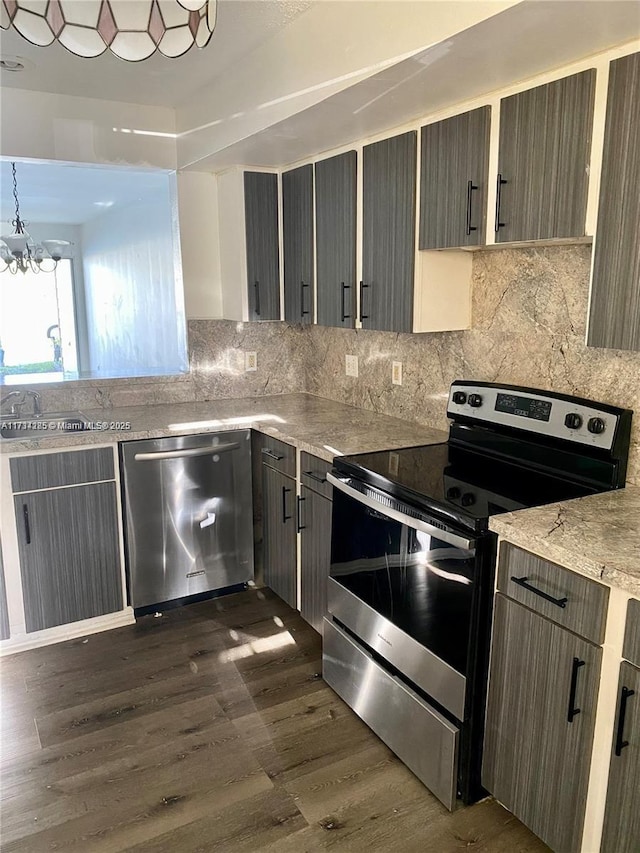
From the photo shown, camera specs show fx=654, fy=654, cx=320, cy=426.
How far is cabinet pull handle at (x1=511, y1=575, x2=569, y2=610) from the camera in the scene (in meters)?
1.57

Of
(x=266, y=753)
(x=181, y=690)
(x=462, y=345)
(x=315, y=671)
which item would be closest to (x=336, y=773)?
(x=266, y=753)

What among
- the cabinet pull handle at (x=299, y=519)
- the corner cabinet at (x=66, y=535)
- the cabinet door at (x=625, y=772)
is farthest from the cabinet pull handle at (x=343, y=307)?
the cabinet door at (x=625, y=772)

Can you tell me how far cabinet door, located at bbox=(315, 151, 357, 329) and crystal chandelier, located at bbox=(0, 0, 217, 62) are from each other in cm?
152

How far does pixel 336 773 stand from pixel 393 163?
217 centimetres

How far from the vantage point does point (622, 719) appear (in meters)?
1.46

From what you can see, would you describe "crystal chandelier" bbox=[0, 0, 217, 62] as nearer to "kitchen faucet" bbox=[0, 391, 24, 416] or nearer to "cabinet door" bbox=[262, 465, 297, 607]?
"cabinet door" bbox=[262, 465, 297, 607]

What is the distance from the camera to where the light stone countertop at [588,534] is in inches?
57.1

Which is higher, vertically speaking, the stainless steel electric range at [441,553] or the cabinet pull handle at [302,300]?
the cabinet pull handle at [302,300]

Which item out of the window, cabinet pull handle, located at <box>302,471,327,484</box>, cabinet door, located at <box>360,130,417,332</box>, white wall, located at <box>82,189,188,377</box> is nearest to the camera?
cabinet door, located at <box>360,130,417,332</box>

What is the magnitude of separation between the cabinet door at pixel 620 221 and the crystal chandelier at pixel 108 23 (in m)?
1.04

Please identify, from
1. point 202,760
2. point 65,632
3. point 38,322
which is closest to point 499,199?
point 202,760

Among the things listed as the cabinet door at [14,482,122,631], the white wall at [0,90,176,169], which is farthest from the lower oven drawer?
the white wall at [0,90,176,169]

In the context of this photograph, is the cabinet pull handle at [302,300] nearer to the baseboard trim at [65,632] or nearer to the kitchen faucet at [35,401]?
the kitchen faucet at [35,401]

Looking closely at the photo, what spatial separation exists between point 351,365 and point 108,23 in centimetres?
229
